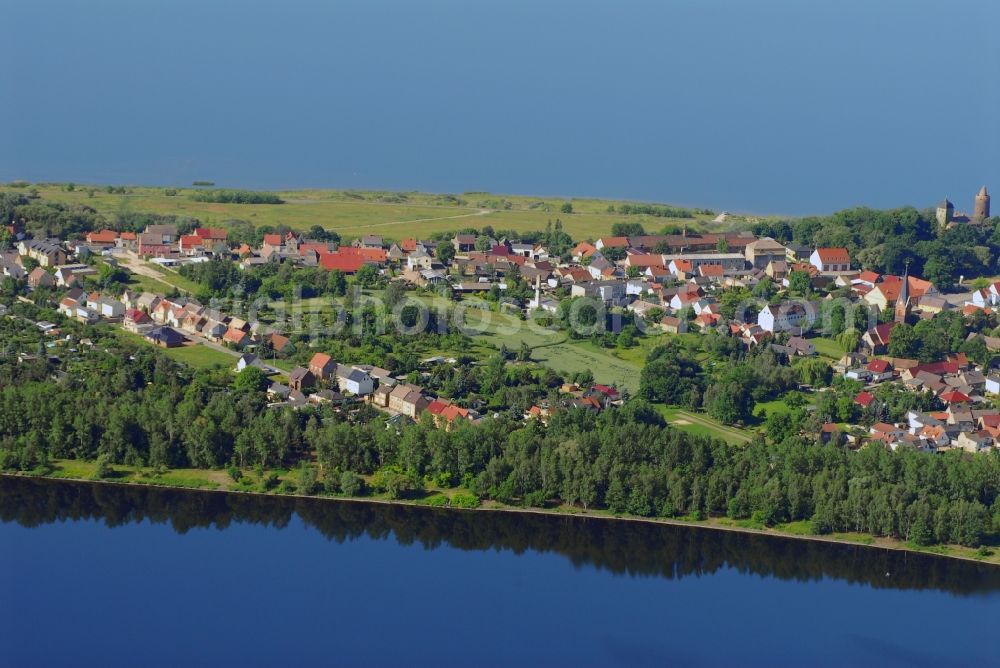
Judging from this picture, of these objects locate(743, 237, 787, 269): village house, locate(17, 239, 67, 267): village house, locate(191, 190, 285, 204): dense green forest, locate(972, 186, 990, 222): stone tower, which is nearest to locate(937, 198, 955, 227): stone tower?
locate(972, 186, 990, 222): stone tower

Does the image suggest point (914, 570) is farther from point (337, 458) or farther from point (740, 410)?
point (337, 458)

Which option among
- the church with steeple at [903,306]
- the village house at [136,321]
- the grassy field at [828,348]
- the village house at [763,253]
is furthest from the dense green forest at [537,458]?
the village house at [763,253]

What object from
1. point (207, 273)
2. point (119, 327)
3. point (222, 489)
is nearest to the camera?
point (222, 489)

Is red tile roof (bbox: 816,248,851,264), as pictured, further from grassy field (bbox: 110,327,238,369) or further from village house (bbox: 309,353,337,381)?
grassy field (bbox: 110,327,238,369)

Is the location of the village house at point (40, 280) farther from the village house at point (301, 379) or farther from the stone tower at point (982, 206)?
the stone tower at point (982, 206)

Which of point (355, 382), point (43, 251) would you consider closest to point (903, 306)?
point (355, 382)

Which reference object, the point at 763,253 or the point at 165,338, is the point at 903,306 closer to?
the point at 763,253

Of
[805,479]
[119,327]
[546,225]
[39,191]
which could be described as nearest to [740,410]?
[805,479]

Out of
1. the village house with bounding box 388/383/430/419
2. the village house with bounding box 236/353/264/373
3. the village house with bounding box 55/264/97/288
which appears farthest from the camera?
the village house with bounding box 55/264/97/288
